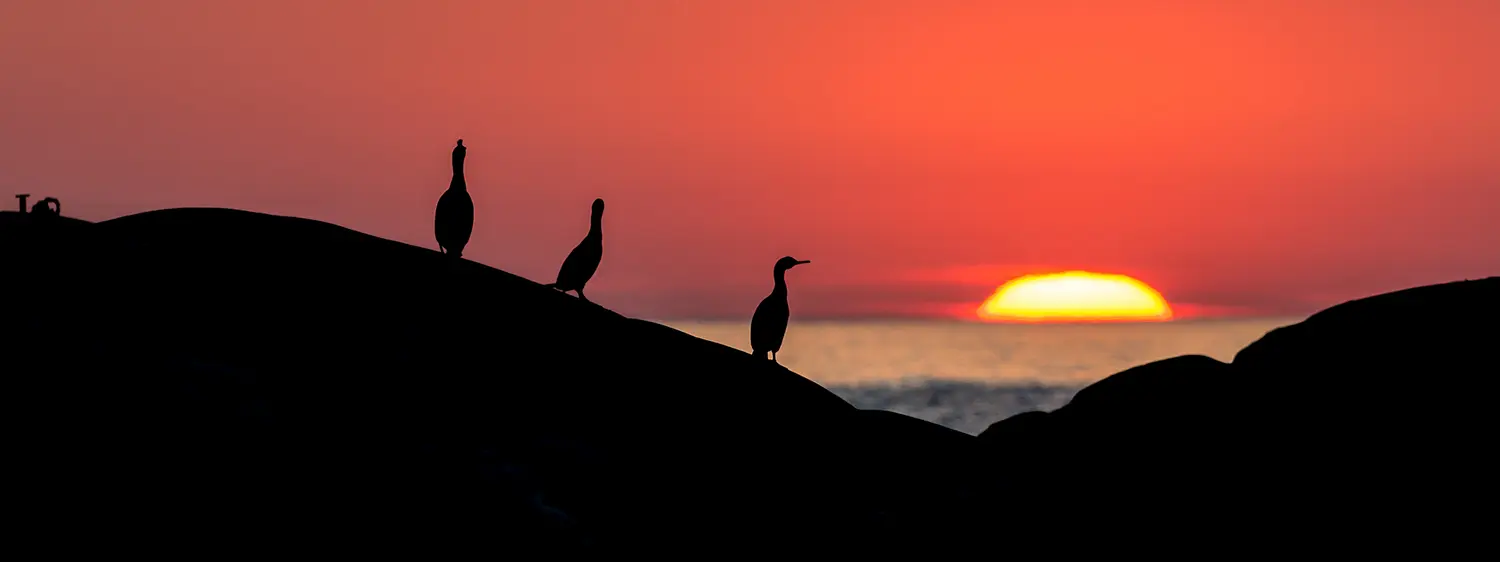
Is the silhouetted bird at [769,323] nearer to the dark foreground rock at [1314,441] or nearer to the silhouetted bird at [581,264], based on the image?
the silhouetted bird at [581,264]

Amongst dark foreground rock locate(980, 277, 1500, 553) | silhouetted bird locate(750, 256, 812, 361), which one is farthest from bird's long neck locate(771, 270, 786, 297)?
dark foreground rock locate(980, 277, 1500, 553)

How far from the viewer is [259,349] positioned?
19.5 metres

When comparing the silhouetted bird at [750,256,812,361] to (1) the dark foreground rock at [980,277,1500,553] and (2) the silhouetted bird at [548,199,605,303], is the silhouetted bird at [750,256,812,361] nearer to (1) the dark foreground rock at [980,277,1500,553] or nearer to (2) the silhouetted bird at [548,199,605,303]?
(2) the silhouetted bird at [548,199,605,303]

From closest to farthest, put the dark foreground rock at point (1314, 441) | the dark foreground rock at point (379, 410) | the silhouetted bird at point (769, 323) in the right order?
the dark foreground rock at point (1314, 441)
the dark foreground rock at point (379, 410)
the silhouetted bird at point (769, 323)

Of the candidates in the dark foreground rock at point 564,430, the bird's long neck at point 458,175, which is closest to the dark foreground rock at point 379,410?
the dark foreground rock at point 564,430

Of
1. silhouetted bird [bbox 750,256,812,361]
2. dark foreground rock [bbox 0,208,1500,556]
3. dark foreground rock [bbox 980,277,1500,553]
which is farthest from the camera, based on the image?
silhouetted bird [bbox 750,256,812,361]

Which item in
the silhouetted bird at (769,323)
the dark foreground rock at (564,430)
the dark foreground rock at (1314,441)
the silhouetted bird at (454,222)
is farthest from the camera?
the silhouetted bird at (769,323)

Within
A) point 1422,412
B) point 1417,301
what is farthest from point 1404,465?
point 1417,301

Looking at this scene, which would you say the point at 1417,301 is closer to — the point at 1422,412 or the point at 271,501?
the point at 1422,412

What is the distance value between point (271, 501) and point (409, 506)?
1294 mm

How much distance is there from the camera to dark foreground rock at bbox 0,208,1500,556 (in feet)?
55.1

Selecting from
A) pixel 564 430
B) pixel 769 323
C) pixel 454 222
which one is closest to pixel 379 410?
pixel 564 430

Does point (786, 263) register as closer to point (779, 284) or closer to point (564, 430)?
point (779, 284)

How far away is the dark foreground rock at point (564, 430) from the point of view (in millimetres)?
16781
